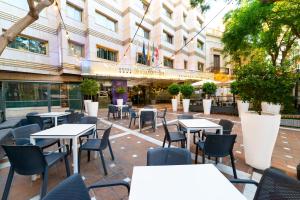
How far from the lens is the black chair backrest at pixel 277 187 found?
1155 millimetres

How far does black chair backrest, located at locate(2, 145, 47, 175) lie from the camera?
81.6 inches

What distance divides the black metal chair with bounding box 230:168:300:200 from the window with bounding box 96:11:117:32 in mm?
15585

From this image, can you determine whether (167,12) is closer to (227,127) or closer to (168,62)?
(168,62)

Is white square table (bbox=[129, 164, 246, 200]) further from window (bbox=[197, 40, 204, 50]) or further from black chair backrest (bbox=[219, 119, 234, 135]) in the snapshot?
window (bbox=[197, 40, 204, 50])

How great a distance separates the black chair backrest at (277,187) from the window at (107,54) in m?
14.4

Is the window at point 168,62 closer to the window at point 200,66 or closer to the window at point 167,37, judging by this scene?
the window at point 167,37

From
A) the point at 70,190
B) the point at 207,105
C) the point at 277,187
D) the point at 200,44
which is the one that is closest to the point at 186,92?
the point at 207,105

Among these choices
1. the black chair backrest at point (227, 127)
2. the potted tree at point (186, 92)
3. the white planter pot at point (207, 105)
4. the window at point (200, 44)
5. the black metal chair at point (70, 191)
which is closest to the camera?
the black metal chair at point (70, 191)

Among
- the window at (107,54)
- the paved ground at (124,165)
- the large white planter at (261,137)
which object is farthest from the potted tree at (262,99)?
the window at (107,54)

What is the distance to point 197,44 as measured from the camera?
2378cm

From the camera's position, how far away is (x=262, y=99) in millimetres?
3146

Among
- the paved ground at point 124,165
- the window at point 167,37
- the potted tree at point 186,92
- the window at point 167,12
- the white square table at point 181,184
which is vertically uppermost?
the window at point 167,12

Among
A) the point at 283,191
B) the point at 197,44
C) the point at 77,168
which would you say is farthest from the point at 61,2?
the point at 197,44

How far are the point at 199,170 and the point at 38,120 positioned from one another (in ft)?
16.3
